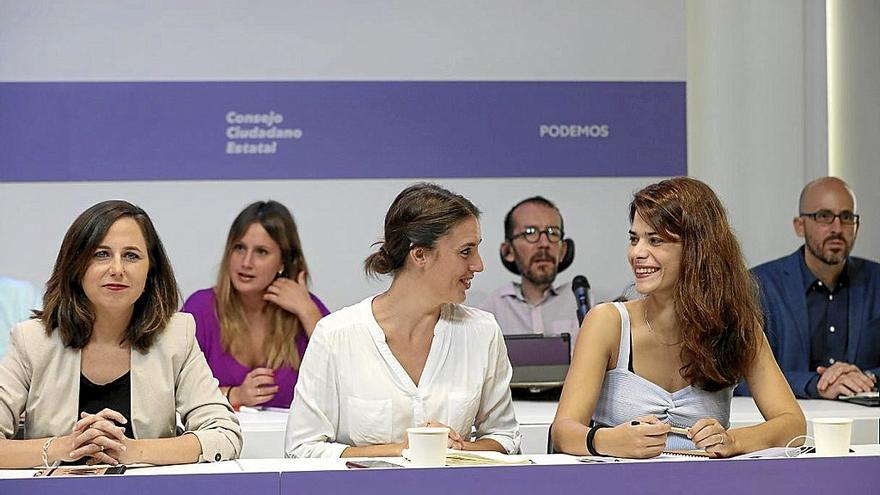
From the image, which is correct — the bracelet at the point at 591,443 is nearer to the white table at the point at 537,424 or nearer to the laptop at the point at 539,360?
the white table at the point at 537,424

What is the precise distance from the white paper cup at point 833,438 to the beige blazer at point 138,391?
130 centimetres

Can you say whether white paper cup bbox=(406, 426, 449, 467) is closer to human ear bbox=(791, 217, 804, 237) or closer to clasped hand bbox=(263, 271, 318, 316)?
clasped hand bbox=(263, 271, 318, 316)

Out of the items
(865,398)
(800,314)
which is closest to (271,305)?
(800,314)

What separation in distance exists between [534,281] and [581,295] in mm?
382

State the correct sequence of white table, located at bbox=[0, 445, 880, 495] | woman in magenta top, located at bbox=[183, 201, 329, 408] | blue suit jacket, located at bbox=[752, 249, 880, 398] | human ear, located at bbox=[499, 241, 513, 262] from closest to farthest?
white table, located at bbox=[0, 445, 880, 495], woman in magenta top, located at bbox=[183, 201, 329, 408], blue suit jacket, located at bbox=[752, 249, 880, 398], human ear, located at bbox=[499, 241, 513, 262]

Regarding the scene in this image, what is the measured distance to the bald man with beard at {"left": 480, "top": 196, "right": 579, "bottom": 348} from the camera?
16.2 feet

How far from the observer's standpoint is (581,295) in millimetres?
4590

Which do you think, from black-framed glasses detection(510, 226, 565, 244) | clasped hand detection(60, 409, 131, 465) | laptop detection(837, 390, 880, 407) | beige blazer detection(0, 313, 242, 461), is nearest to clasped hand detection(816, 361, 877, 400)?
laptop detection(837, 390, 880, 407)

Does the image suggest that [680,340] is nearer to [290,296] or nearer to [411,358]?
[411,358]

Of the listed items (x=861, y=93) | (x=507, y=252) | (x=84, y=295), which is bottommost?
(x=84, y=295)

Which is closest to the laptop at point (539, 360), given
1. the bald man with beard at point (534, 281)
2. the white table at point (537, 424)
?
the white table at point (537, 424)

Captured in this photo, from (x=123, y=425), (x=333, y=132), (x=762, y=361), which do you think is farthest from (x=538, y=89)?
(x=123, y=425)

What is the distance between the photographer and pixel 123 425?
2885mm

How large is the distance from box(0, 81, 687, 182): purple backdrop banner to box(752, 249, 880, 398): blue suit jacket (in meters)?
0.73
